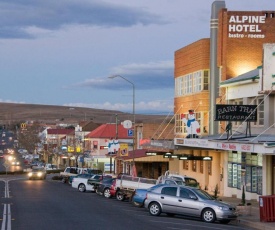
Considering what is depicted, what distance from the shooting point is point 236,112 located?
132ft

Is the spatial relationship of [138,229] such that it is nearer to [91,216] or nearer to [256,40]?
[91,216]

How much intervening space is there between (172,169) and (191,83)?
459 inches

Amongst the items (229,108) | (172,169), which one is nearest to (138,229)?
(229,108)

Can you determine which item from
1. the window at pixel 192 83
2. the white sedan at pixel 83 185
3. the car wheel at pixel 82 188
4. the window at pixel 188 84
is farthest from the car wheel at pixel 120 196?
the window at pixel 188 84

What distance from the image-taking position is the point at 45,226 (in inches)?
957

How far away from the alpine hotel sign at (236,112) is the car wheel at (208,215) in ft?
38.9

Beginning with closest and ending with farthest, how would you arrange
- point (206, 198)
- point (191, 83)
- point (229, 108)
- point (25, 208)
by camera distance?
point (206, 198) < point (25, 208) < point (229, 108) < point (191, 83)

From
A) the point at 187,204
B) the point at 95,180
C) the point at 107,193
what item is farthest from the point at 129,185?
the point at 187,204

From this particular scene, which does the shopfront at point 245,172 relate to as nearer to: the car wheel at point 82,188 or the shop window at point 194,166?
the shop window at point 194,166

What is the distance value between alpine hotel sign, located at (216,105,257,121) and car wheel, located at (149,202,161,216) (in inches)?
442

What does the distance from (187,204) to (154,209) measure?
6.21 feet

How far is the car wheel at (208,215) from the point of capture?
28641mm

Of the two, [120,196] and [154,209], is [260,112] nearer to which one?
[120,196]

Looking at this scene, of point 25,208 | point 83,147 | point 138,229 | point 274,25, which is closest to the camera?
point 138,229
